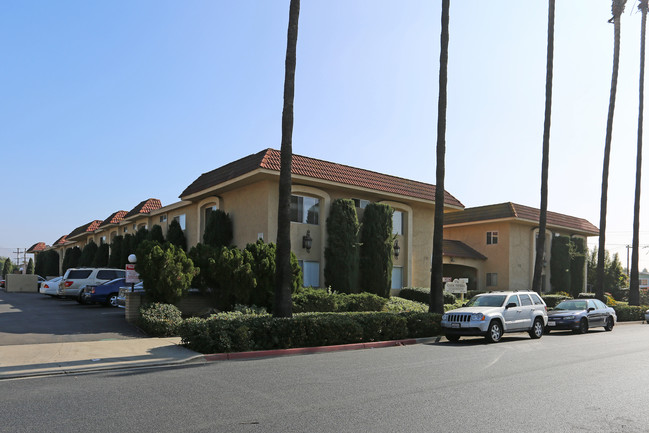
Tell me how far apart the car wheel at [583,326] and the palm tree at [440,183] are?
244 inches

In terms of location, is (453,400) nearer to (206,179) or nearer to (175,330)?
(175,330)

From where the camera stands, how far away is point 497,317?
56.0 feet

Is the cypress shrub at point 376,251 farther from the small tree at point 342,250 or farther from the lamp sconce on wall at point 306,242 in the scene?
the lamp sconce on wall at point 306,242

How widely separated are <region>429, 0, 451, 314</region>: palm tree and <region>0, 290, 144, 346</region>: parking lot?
1021 cm

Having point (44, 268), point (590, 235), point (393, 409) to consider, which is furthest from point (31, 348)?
point (44, 268)

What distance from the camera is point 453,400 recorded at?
7.92 m

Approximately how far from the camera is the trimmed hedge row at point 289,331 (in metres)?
13.1

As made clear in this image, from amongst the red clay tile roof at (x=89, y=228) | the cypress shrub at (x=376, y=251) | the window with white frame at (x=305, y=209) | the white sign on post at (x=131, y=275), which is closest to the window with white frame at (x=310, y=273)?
the window with white frame at (x=305, y=209)

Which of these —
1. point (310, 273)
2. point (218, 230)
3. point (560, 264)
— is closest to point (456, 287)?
point (310, 273)

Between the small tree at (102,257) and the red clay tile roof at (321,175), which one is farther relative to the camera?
the small tree at (102,257)

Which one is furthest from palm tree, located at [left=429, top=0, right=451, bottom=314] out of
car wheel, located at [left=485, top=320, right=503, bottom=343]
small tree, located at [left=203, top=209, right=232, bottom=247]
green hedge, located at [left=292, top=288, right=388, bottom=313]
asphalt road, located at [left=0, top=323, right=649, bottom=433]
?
small tree, located at [left=203, top=209, right=232, bottom=247]

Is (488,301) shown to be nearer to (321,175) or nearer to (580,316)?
(580,316)

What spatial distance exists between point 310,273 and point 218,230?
4.82 metres

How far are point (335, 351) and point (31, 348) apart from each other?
24.5ft
